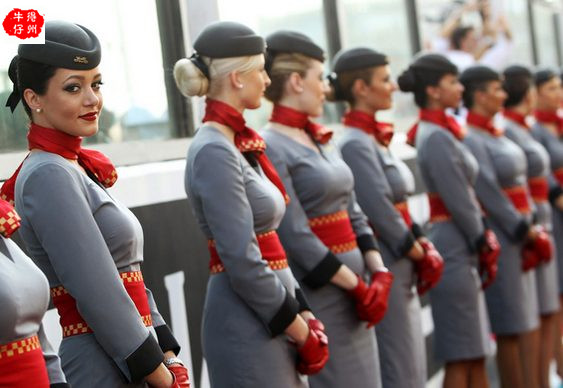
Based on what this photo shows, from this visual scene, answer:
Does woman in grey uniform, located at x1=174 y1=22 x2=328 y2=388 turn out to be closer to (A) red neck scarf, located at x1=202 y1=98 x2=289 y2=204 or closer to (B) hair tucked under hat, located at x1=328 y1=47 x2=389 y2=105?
(A) red neck scarf, located at x1=202 y1=98 x2=289 y2=204

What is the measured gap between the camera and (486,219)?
477 centimetres

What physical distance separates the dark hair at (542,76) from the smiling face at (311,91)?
10.0 feet

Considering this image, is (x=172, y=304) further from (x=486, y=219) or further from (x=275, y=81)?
(x=486, y=219)

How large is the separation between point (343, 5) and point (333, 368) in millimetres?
2610

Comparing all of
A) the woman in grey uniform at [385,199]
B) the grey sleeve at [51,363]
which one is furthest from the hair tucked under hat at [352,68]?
the grey sleeve at [51,363]

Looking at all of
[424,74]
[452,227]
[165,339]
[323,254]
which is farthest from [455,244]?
[165,339]

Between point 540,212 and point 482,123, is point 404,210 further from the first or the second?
point 540,212

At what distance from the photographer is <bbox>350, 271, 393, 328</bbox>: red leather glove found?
324 cm

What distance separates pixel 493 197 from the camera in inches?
187

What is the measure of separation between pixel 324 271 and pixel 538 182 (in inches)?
98.7

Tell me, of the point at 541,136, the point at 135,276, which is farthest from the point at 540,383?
the point at 135,276

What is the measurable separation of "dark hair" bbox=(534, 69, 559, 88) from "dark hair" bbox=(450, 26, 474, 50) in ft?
2.42

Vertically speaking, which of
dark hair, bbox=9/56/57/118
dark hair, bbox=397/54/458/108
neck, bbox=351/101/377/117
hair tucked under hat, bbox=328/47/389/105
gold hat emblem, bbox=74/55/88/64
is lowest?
neck, bbox=351/101/377/117

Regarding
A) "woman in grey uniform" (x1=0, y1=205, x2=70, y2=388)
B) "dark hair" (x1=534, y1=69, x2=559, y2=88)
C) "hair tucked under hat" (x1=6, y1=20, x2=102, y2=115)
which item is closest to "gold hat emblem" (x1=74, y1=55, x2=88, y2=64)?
"hair tucked under hat" (x1=6, y1=20, x2=102, y2=115)
